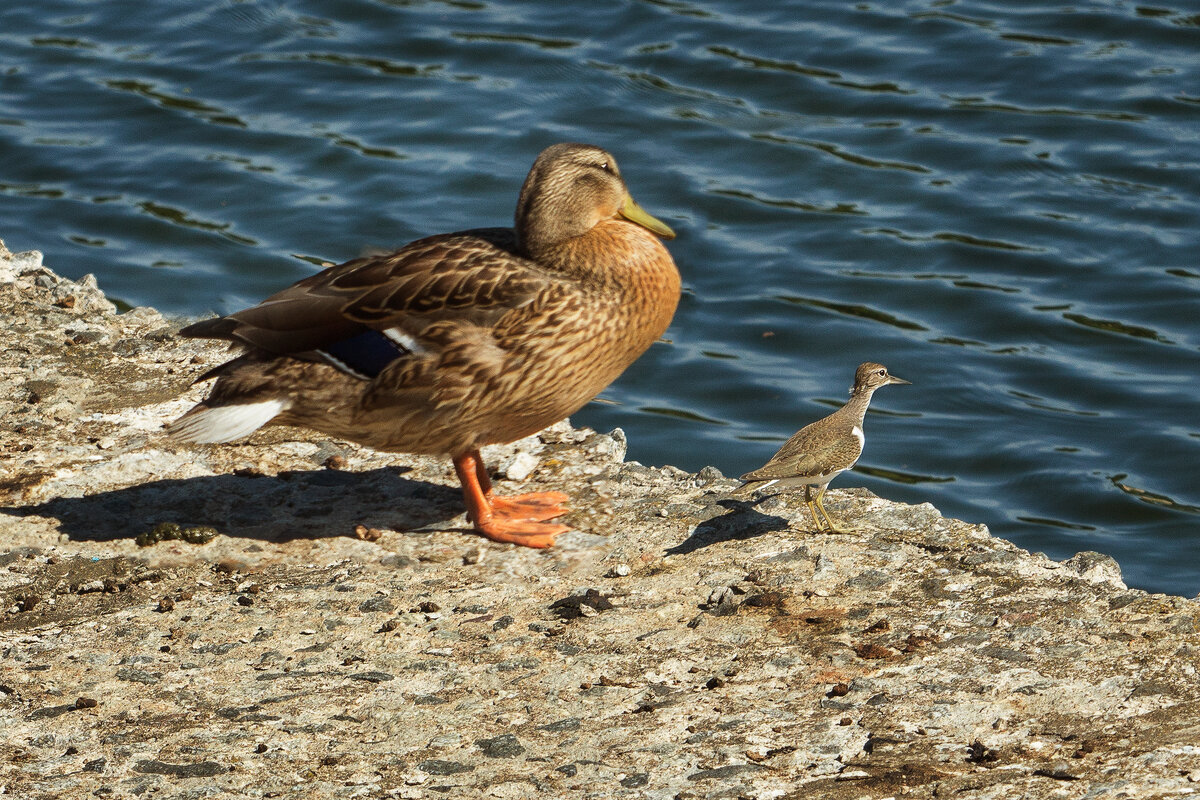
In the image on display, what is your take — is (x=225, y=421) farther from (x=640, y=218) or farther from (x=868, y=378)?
(x=868, y=378)

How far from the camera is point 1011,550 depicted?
5875 millimetres

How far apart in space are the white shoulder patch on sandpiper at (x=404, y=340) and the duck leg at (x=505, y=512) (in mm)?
526

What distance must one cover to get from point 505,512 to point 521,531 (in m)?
0.21

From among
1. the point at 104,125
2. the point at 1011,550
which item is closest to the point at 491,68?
the point at 104,125

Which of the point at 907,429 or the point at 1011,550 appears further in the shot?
the point at 907,429

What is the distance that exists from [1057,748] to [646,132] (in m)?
9.92

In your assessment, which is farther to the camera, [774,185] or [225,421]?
[774,185]

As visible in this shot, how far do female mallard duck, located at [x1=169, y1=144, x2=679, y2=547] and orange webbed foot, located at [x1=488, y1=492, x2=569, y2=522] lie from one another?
2cm

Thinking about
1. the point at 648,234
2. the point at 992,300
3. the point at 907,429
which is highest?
the point at 648,234

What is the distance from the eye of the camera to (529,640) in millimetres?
5395

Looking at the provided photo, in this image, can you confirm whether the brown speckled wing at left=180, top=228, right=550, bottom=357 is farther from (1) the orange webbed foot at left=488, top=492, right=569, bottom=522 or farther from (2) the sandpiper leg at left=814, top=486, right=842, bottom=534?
(2) the sandpiper leg at left=814, top=486, right=842, bottom=534

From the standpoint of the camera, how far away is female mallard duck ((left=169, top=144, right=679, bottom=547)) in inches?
235

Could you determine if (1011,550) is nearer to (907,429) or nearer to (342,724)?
(342,724)

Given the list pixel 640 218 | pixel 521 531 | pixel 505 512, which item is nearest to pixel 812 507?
pixel 521 531
